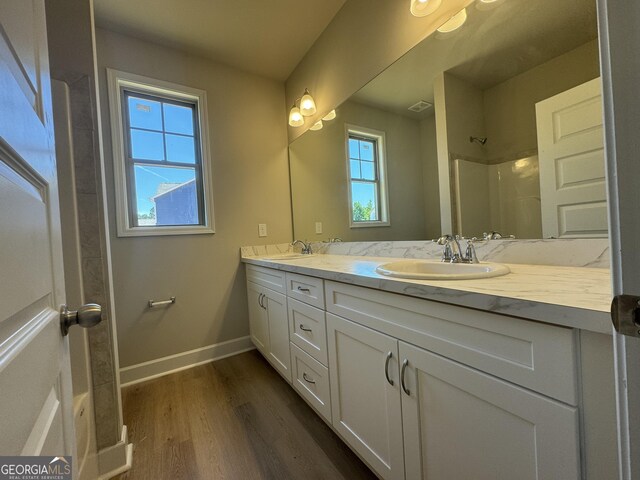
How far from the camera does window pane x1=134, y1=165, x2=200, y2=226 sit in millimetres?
2067

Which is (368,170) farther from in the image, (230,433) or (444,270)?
(230,433)

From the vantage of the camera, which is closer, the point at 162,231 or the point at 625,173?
the point at 625,173

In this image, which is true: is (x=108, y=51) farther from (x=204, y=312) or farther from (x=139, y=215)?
(x=204, y=312)

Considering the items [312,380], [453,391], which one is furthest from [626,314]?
[312,380]

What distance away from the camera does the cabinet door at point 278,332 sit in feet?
5.49

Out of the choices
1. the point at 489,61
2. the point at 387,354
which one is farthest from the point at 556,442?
the point at 489,61

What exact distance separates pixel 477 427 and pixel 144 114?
2.70m

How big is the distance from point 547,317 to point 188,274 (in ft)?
7.41

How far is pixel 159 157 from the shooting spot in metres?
2.14

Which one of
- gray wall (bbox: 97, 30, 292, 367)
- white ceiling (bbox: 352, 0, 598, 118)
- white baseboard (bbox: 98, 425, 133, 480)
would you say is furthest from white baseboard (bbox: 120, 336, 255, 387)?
white ceiling (bbox: 352, 0, 598, 118)

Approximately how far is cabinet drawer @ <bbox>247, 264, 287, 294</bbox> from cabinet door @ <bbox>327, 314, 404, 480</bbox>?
1.82 feet

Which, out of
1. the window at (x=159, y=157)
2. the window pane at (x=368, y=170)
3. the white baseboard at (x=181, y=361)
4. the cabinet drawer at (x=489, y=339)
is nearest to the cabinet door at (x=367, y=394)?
the cabinet drawer at (x=489, y=339)

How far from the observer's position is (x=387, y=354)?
920 mm

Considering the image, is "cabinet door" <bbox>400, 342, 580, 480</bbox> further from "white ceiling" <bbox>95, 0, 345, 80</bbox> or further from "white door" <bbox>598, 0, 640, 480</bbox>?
"white ceiling" <bbox>95, 0, 345, 80</bbox>
